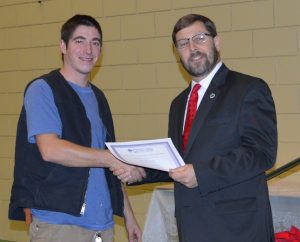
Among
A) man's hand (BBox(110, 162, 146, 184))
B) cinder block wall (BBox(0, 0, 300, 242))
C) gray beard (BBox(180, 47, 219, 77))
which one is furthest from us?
cinder block wall (BBox(0, 0, 300, 242))

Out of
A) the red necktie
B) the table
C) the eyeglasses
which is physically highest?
the eyeglasses

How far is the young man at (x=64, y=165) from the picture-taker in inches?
105

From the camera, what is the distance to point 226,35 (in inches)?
173

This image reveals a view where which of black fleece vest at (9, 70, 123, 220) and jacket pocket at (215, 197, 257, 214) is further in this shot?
black fleece vest at (9, 70, 123, 220)

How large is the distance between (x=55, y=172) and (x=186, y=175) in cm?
75

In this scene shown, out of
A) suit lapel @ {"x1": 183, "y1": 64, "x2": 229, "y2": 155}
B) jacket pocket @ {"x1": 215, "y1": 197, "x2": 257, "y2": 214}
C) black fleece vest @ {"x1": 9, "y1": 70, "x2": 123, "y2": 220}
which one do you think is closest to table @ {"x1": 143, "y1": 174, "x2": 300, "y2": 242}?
black fleece vest @ {"x1": 9, "y1": 70, "x2": 123, "y2": 220}

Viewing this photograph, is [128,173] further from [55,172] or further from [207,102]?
[207,102]

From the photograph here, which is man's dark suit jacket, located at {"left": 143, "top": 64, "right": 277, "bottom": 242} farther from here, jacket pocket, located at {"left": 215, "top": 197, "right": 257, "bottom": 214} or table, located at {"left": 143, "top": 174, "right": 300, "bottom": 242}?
table, located at {"left": 143, "top": 174, "right": 300, "bottom": 242}

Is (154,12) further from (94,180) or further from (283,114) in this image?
(94,180)

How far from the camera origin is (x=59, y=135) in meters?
2.74

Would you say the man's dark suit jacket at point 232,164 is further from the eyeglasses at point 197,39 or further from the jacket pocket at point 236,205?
the eyeglasses at point 197,39

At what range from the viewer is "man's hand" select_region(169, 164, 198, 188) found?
226 cm

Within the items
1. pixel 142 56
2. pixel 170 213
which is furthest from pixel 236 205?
pixel 142 56

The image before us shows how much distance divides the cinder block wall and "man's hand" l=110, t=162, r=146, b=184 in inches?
63.3
